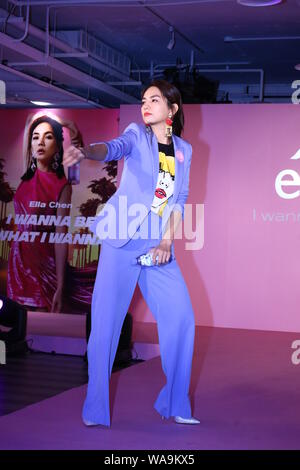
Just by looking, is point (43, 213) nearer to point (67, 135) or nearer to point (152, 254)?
point (67, 135)

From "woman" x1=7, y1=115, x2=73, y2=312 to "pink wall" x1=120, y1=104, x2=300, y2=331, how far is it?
1252mm

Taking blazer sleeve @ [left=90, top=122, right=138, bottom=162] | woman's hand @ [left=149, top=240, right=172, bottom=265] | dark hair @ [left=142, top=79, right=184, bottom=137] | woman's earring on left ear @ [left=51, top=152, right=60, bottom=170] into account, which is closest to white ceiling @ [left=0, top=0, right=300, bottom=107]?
woman's earring on left ear @ [left=51, top=152, right=60, bottom=170]

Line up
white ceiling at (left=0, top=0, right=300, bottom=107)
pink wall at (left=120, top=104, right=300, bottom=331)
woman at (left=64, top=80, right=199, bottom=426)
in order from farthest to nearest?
1. pink wall at (left=120, top=104, right=300, bottom=331)
2. white ceiling at (left=0, top=0, right=300, bottom=107)
3. woman at (left=64, top=80, right=199, bottom=426)

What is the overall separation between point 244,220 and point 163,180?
5.15m

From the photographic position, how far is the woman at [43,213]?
29.8 ft

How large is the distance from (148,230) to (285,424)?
1.21 metres

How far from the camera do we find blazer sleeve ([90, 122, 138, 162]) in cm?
325

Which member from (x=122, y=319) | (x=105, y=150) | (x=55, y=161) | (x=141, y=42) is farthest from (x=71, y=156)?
(x=141, y=42)

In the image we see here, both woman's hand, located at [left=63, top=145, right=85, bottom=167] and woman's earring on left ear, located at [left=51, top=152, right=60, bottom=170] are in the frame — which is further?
woman's earring on left ear, located at [left=51, top=152, right=60, bottom=170]

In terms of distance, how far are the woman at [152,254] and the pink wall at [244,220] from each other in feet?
16.4

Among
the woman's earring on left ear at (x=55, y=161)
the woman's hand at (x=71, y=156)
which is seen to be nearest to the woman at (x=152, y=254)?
the woman's hand at (x=71, y=156)

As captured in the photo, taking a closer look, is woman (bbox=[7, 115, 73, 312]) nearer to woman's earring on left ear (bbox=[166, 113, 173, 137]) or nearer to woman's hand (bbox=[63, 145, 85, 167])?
woman's earring on left ear (bbox=[166, 113, 173, 137])

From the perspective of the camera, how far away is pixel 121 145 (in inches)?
132

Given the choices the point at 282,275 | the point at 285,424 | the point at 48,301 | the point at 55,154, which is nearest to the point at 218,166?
the point at 282,275
